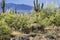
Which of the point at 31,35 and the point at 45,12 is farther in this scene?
the point at 45,12

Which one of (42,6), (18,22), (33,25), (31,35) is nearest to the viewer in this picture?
(31,35)

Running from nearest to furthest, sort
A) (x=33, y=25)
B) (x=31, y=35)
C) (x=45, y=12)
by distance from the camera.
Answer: (x=31, y=35) → (x=33, y=25) → (x=45, y=12)

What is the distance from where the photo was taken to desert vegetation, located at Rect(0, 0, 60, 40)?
23.3m

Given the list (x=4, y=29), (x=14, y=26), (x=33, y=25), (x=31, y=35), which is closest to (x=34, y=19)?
(x=33, y=25)

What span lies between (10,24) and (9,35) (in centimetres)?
345

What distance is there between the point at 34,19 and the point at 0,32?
7146 millimetres

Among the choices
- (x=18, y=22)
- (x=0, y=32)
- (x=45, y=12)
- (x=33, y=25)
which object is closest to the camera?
(x=0, y=32)

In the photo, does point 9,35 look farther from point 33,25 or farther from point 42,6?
point 42,6

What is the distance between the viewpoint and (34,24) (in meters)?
28.4

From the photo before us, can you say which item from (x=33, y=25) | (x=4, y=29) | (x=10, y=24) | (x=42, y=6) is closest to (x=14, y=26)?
(x=10, y=24)

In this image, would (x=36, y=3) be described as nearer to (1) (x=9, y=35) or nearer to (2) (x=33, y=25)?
(2) (x=33, y=25)

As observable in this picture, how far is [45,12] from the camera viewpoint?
30656mm

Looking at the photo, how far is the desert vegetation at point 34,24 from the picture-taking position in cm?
2327

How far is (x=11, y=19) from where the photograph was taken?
26047 millimetres
